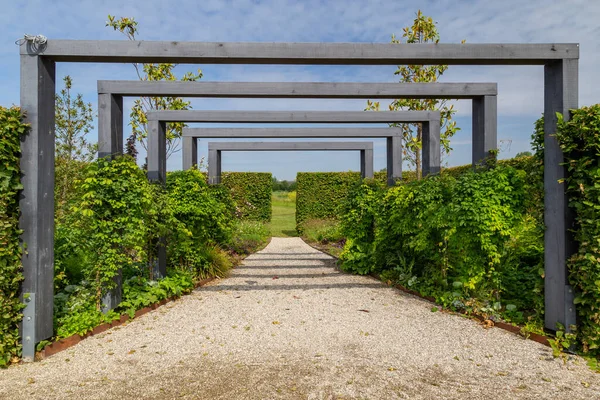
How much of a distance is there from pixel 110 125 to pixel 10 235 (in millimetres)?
1862

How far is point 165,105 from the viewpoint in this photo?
10.4 meters

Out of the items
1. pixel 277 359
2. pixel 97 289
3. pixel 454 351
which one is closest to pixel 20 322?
pixel 97 289

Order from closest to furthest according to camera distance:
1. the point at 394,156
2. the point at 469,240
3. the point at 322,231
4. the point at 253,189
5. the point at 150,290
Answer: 1. the point at 469,240
2. the point at 150,290
3. the point at 394,156
4. the point at 322,231
5. the point at 253,189

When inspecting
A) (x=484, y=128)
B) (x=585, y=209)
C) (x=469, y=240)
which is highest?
(x=484, y=128)

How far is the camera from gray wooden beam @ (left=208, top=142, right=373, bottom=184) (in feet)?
31.0

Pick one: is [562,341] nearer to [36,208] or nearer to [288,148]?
[36,208]

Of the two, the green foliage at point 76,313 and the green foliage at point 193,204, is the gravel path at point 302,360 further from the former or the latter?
the green foliage at point 193,204

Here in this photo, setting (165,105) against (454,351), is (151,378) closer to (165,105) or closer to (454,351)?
(454,351)

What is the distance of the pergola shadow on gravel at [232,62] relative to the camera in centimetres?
309

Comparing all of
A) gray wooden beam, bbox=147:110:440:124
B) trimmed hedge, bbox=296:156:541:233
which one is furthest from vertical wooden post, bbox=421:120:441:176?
trimmed hedge, bbox=296:156:541:233

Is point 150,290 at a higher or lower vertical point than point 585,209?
lower

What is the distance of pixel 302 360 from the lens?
3029mm

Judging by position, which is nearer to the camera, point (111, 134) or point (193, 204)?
point (111, 134)

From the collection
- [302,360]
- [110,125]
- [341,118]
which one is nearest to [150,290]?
[110,125]
